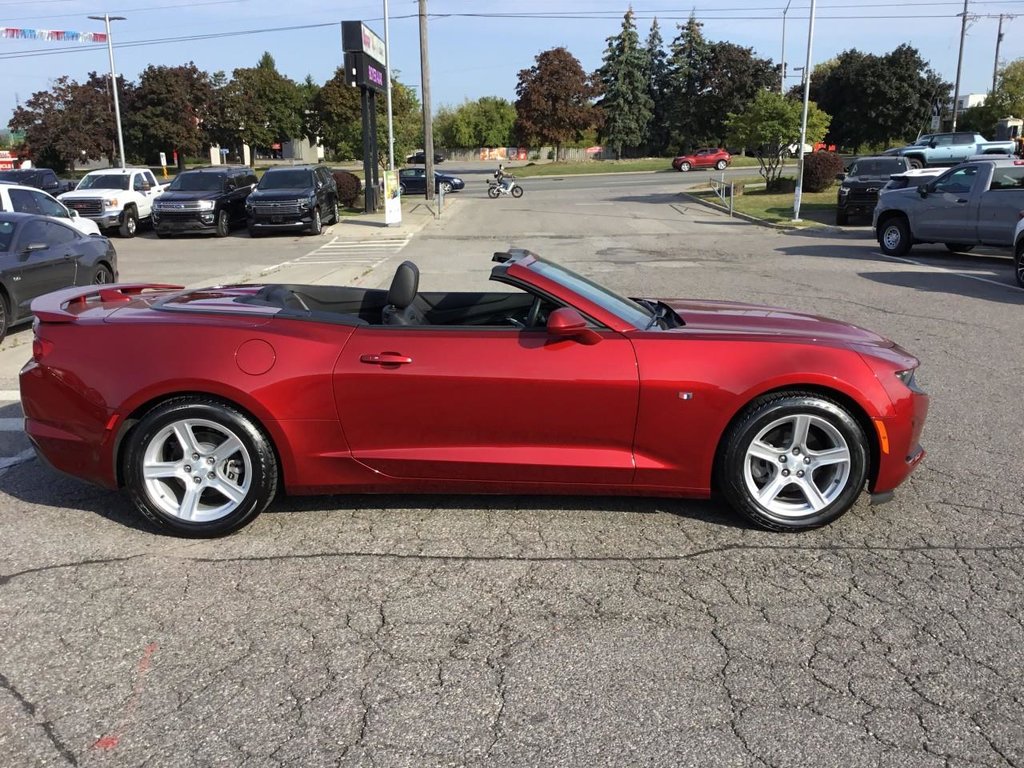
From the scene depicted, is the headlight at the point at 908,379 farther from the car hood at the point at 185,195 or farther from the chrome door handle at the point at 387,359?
the car hood at the point at 185,195

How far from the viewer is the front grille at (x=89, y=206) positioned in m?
22.5

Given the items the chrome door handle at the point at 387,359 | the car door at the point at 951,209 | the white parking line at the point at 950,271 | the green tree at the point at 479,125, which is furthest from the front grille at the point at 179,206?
the green tree at the point at 479,125

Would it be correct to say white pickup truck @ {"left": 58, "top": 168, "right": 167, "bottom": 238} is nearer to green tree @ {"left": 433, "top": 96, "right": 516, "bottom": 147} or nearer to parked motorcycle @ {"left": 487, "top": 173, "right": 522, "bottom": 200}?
parked motorcycle @ {"left": 487, "top": 173, "right": 522, "bottom": 200}

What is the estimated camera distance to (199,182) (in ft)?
78.0

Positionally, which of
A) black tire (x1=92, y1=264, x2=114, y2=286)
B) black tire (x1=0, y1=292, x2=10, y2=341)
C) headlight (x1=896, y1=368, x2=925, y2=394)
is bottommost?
black tire (x1=0, y1=292, x2=10, y2=341)

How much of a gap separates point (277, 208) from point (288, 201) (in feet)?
1.11

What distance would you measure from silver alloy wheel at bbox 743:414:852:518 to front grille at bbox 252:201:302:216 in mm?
19767

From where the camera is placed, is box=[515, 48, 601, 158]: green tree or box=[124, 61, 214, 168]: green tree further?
box=[515, 48, 601, 158]: green tree

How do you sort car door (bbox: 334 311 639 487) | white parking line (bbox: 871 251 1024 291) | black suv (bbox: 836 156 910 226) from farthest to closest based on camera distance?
black suv (bbox: 836 156 910 226) < white parking line (bbox: 871 251 1024 291) < car door (bbox: 334 311 639 487)

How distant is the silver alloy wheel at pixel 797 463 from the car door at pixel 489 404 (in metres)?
0.67

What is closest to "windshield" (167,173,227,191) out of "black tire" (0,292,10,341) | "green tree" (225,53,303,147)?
"black tire" (0,292,10,341)

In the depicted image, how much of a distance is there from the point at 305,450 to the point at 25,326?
7.80 m

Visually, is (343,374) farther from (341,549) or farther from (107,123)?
(107,123)

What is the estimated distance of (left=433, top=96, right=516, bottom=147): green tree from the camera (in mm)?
103125
